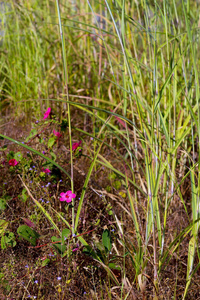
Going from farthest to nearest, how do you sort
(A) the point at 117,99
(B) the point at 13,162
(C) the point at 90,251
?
(A) the point at 117,99 → (B) the point at 13,162 → (C) the point at 90,251

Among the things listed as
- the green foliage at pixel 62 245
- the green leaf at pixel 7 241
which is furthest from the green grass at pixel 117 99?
the green leaf at pixel 7 241

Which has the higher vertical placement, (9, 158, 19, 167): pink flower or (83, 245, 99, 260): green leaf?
(9, 158, 19, 167): pink flower

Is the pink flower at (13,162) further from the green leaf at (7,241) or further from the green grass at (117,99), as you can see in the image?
the green leaf at (7,241)

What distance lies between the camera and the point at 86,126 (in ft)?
6.70

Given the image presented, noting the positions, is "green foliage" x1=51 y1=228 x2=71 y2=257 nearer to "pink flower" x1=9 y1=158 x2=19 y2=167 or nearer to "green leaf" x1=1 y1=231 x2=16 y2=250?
"green leaf" x1=1 y1=231 x2=16 y2=250

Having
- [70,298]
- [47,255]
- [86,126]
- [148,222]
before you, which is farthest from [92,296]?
[86,126]

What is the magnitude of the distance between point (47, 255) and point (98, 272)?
0.20 meters

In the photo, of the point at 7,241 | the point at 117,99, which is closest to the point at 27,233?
the point at 7,241

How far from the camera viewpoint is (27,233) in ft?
3.57

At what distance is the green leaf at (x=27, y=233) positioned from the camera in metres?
1.07

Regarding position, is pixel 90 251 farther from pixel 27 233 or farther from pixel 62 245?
pixel 27 233

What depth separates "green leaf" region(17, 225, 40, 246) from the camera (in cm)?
107

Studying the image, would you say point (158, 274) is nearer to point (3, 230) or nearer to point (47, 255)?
point (47, 255)

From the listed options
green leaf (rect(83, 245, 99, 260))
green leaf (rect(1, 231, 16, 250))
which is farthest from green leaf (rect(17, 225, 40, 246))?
green leaf (rect(83, 245, 99, 260))
